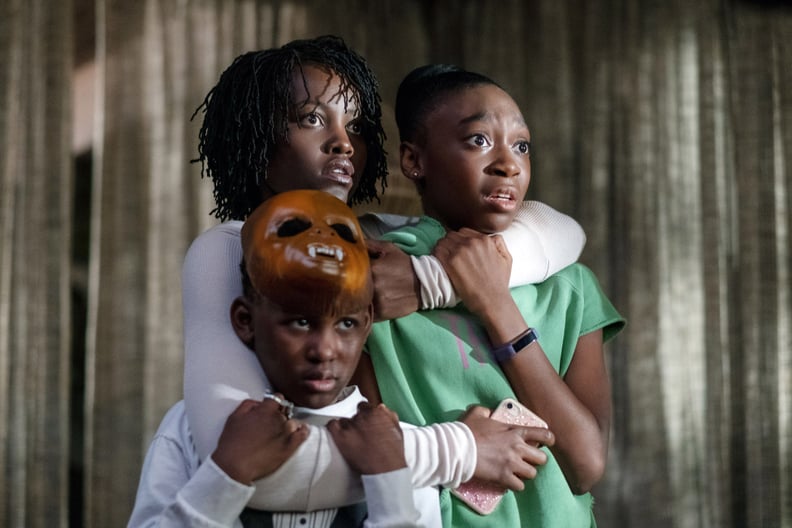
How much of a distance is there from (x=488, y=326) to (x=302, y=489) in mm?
336

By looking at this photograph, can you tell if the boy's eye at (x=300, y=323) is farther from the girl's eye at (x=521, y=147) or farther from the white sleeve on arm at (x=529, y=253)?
the girl's eye at (x=521, y=147)

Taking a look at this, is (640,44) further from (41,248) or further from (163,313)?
(41,248)

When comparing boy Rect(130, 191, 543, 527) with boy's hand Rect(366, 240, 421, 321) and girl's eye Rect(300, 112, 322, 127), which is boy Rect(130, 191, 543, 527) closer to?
boy's hand Rect(366, 240, 421, 321)

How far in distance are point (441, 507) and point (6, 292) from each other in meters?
2.97

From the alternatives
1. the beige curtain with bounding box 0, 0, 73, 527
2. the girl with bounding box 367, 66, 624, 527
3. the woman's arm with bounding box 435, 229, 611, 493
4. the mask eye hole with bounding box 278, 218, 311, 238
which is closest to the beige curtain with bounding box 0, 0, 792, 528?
the beige curtain with bounding box 0, 0, 73, 527

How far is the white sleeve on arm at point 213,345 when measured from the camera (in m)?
1.05

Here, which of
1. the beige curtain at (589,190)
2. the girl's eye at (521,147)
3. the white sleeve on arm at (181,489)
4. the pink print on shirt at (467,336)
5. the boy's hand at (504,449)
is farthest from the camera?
the beige curtain at (589,190)

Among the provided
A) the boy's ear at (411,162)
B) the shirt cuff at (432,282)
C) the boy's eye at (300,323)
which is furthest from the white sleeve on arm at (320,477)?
the boy's ear at (411,162)

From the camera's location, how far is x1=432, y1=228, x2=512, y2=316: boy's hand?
123cm

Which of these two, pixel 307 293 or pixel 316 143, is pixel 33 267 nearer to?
pixel 316 143

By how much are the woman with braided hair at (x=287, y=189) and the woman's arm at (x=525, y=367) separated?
0.11ft

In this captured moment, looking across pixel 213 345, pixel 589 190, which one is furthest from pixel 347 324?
pixel 589 190

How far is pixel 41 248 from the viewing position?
3.79m

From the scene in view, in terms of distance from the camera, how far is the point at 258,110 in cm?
125
